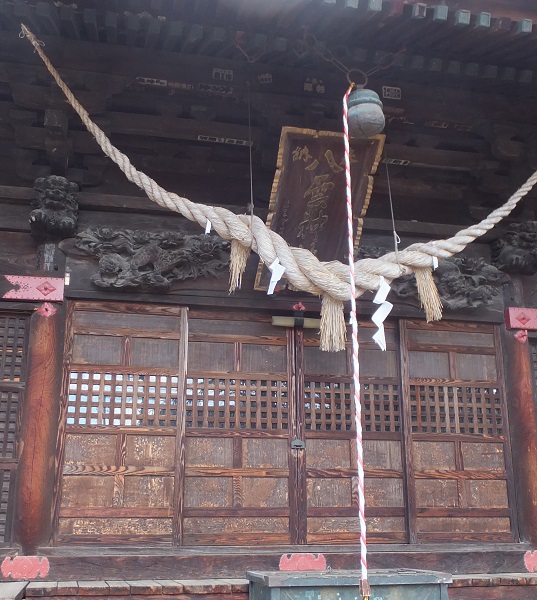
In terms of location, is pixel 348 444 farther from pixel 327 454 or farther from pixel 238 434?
pixel 238 434

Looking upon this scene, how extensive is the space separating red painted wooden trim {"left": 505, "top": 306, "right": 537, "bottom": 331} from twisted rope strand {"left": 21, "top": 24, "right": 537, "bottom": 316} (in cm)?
150

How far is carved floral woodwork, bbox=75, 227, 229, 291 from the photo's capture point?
558 cm

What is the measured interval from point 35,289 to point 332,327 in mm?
2267

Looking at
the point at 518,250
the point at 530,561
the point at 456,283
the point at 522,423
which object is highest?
the point at 518,250

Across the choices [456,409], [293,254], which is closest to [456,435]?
[456,409]

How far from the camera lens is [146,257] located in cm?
562

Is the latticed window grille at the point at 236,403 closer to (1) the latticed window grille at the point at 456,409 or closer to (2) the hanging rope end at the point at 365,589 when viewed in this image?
(1) the latticed window grille at the point at 456,409

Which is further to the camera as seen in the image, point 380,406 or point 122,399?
point 380,406

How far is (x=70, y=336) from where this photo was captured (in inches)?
219

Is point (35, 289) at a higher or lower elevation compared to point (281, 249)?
lower

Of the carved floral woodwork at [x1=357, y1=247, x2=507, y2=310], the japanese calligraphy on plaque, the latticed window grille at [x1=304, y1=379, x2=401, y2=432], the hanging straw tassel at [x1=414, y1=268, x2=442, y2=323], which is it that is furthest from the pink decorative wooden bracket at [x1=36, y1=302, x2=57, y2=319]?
the hanging straw tassel at [x1=414, y1=268, x2=442, y2=323]

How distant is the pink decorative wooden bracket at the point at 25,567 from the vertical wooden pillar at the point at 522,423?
144 inches

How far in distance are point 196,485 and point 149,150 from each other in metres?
2.77

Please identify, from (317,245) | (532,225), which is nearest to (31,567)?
(317,245)
